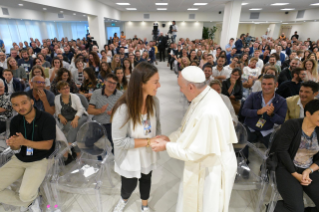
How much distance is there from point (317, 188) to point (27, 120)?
322 cm

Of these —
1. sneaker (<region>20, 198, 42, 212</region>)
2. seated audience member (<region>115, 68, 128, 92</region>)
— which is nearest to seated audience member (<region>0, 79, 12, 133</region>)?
sneaker (<region>20, 198, 42, 212</region>)

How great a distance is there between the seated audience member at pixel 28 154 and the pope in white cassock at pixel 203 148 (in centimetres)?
144

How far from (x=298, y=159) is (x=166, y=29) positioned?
17.6m

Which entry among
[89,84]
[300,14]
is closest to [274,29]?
[300,14]

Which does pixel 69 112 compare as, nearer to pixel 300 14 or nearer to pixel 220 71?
pixel 220 71

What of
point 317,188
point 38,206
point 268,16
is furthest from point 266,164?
point 268,16

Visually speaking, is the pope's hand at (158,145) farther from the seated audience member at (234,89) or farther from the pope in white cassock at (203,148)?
the seated audience member at (234,89)

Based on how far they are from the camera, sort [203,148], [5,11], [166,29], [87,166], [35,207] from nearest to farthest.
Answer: [203,148] → [35,207] → [87,166] → [5,11] → [166,29]

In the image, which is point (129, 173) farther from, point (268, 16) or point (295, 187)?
point (268, 16)

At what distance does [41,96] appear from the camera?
2.98 m

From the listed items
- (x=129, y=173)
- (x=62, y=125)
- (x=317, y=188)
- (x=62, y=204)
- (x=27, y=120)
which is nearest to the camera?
(x=129, y=173)

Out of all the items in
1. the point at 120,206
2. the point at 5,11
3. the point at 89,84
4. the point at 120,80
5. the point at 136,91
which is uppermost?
the point at 5,11

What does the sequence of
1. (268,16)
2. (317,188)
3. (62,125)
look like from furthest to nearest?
(268,16)
(62,125)
(317,188)

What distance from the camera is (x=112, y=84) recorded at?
278cm
